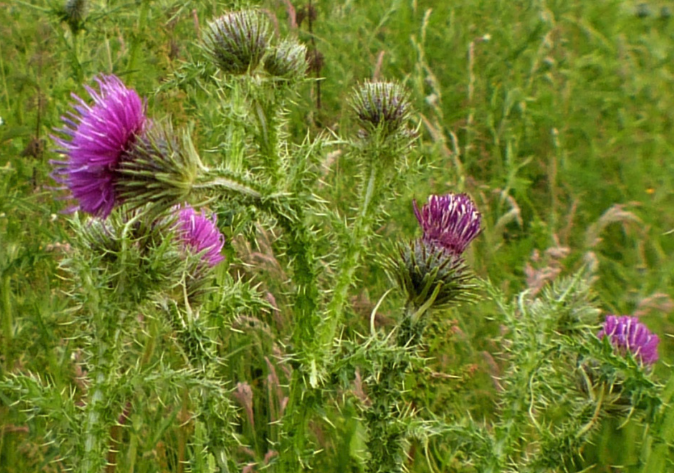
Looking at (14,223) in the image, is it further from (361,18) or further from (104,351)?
(361,18)

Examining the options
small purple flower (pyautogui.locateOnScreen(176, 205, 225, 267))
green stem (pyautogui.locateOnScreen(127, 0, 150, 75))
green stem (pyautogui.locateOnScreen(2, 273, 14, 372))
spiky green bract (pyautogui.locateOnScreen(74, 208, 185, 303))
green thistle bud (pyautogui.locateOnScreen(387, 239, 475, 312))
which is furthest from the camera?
green stem (pyautogui.locateOnScreen(127, 0, 150, 75))

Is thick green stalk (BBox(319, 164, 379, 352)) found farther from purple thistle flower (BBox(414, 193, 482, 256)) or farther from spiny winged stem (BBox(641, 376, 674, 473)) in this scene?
spiny winged stem (BBox(641, 376, 674, 473))

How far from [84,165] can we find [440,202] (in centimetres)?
82

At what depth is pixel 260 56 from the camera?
1.77 metres

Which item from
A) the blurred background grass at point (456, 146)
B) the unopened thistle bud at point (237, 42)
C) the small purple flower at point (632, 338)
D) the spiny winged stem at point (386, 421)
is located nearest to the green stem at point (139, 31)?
the blurred background grass at point (456, 146)

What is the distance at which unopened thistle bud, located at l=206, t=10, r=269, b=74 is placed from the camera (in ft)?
5.73

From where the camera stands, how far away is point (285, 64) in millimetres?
1750

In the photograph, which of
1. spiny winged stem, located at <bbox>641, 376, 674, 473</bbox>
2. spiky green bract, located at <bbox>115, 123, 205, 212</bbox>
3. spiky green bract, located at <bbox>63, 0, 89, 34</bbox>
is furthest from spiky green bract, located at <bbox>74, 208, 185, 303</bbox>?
spiky green bract, located at <bbox>63, 0, 89, 34</bbox>

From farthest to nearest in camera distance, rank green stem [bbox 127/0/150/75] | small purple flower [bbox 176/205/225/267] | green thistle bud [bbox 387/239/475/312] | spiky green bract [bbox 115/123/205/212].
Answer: green stem [bbox 127/0/150/75], small purple flower [bbox 176/205/225/267], green thistle bud [bbox 387/239/475/312], spiky green bract [bbox 115/123/205/212]

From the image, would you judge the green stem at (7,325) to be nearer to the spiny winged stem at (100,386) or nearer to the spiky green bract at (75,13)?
the spiny winged stem at (100,386)

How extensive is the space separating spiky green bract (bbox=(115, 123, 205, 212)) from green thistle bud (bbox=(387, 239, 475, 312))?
536 mm

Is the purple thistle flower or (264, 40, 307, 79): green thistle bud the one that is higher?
(264, 40, 307, 79): green thistle bud

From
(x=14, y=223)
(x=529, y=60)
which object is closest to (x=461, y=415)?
(x=14, y=223)

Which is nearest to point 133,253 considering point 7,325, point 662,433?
point 7,325
